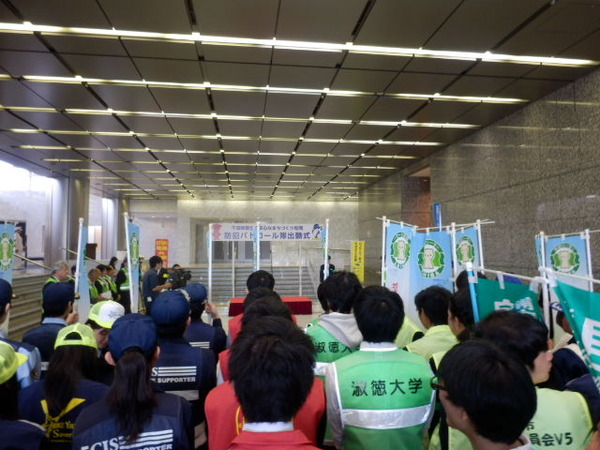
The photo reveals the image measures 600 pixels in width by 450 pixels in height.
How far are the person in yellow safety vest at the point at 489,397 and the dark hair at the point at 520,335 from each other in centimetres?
37

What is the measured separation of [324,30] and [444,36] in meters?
1.46

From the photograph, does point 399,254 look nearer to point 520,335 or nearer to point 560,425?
point 520,335

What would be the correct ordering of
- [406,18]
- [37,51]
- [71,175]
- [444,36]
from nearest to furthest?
[406,18] → [444,36] → [37,51] → [71,175]

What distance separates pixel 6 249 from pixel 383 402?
22.0ft

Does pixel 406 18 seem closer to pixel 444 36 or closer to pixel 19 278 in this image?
pixel 444 36

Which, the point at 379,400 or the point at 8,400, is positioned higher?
the point at 8,400

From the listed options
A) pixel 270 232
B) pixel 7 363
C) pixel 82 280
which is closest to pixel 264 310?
pixel 7 363

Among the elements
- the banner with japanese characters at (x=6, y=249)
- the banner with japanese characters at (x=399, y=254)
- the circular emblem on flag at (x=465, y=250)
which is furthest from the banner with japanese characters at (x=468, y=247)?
the banner with japanese characters at (x=6, y=249)

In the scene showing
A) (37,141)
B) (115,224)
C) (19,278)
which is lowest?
(19,278)

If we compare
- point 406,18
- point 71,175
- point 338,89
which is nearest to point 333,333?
point 406,18

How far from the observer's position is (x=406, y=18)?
459 cm

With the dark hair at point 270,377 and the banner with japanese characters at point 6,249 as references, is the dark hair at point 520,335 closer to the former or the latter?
the dark hair at point 270,377

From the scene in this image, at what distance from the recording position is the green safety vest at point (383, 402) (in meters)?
1.66

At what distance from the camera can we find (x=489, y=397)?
3.41ft
